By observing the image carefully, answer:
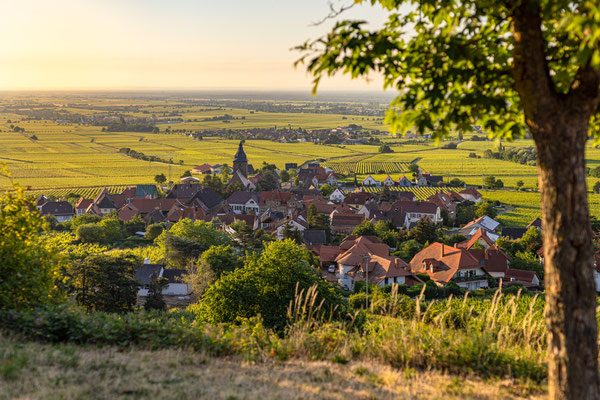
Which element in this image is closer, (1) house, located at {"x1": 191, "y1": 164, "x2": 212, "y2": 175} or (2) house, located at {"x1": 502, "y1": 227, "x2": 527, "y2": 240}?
(2) house, located at {"x1": 502, "y1": 227, "x2": 527, "y2": 240}

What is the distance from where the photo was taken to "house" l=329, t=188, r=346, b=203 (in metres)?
80.0

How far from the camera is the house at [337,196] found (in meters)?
80.0

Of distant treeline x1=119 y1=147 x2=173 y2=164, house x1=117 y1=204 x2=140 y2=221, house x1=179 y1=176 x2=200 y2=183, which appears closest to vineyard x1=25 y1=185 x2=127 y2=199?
house x1=179 y1=176 x2=200 y2=183

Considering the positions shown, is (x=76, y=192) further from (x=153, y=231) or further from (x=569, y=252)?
(x=569, y=252)

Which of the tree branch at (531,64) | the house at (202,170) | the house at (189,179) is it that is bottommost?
the house at (189,179)

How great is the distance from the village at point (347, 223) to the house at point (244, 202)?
5.8 inches

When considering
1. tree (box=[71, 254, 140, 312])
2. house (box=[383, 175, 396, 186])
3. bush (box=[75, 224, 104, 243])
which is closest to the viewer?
tree (box=[71, 254, 140, 312])

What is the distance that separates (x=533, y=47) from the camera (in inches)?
160

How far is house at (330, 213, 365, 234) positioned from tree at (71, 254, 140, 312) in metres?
36.9

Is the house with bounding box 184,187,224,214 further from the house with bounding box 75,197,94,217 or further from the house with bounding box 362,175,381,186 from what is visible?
the house with bounding box 362,175,381,186

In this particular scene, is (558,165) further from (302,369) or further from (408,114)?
(302,369)

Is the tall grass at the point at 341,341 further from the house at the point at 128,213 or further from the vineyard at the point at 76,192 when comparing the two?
the vineyard at the point at 76,192

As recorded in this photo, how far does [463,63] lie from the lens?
4430 mm

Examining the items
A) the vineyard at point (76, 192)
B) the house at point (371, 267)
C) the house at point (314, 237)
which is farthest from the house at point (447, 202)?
the vineyard at point (76, 192)
